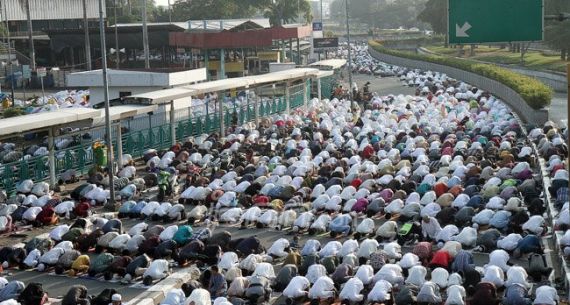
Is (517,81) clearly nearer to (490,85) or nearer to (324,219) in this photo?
(490,85)

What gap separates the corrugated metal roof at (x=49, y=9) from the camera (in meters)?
64.6

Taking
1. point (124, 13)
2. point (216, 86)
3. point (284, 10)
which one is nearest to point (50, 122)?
point (216, 86)

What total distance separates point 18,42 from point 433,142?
42881mm

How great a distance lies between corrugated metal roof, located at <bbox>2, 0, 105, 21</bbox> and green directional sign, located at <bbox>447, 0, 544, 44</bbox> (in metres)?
55.6

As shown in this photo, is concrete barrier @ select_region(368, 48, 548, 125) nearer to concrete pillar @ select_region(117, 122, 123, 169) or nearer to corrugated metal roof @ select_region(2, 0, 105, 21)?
concrete pillar @ select_region(117, 122, 123, 169)

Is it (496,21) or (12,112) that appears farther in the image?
(12,112)

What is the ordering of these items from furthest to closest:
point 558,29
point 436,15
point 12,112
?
1. point 436,15
2. point 558,29
3. point 12,112

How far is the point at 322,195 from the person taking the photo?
22625 millimetres

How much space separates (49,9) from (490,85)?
117 feet

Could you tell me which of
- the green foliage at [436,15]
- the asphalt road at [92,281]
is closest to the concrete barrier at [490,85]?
the green foliage at [436,15]

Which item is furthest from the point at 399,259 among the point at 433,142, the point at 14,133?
the point at 433,142

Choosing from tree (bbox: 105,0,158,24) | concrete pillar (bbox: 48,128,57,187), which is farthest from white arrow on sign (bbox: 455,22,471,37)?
tree (bbox: 105,0,158,24)

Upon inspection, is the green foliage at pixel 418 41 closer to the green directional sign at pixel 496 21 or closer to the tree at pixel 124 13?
the tree at pixel 124 13

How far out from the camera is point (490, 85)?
153ft
